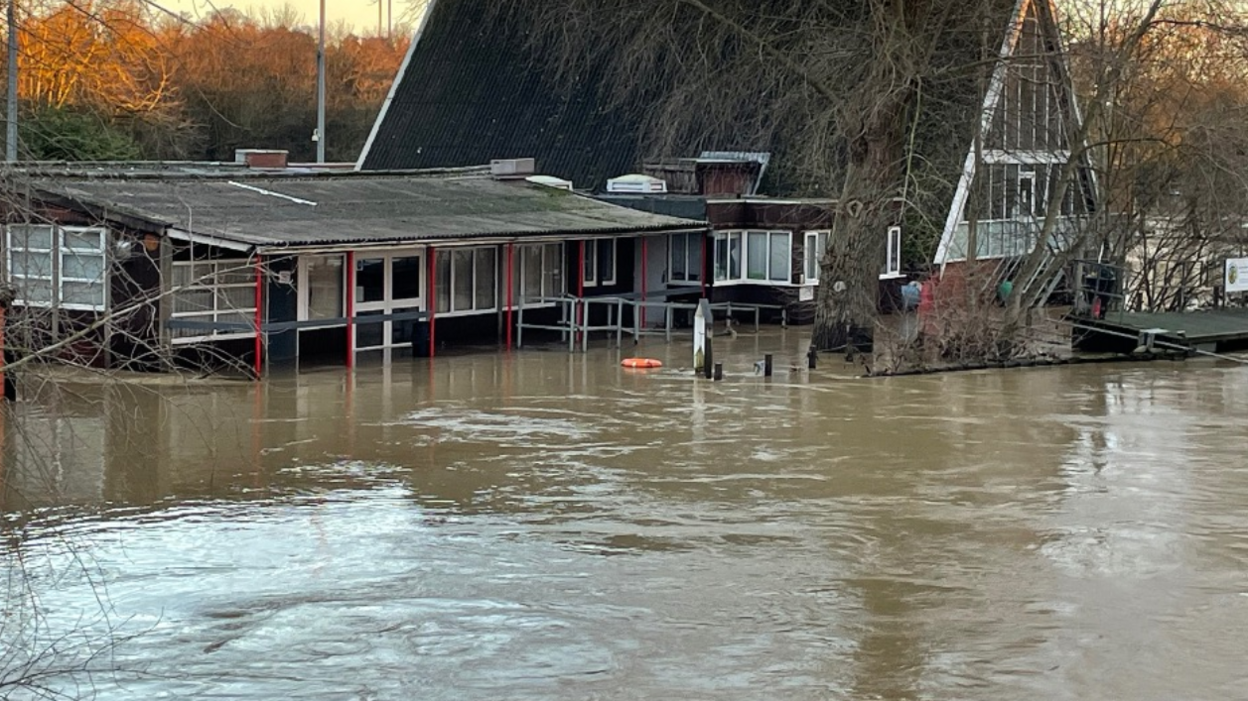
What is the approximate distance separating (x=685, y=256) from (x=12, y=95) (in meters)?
27.7

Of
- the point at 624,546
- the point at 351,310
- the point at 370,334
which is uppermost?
the point at 351,310

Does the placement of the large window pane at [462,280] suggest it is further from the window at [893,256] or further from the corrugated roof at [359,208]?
the window at [893,256]

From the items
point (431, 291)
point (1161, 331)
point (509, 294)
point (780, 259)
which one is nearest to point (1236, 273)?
point (1161, 331)

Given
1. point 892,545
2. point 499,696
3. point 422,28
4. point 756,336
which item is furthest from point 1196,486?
point 422,28

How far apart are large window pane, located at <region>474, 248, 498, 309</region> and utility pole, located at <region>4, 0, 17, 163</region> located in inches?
912

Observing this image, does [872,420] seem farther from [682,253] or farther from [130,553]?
[682,253]

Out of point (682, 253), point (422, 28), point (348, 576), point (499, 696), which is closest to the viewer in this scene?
point (499, 696)

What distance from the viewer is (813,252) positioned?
3422 centimetres

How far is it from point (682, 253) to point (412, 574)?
69.3ft

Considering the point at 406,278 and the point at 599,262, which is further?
the point at 599,262

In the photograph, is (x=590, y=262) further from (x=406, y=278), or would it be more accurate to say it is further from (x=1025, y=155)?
(x=1025, y=155)

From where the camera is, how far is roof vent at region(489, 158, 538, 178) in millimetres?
34688

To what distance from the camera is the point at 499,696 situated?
10.6 meters

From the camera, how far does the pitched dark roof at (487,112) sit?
37.8 metres
